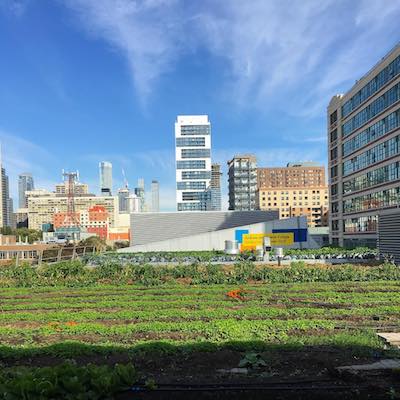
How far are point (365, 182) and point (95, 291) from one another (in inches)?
1928

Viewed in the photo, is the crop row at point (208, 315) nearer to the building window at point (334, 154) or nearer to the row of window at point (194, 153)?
the building window at point (334, 154)

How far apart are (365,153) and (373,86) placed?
31.7 ft

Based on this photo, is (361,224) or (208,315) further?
(361,224)

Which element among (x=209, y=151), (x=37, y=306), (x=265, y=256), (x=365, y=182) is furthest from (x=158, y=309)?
(x=209, y=151)

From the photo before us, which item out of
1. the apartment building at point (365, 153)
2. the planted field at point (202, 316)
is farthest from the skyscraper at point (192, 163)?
the planted field at point (202, 316)

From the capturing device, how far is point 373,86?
53.9m

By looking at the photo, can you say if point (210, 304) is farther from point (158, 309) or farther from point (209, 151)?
point (209, 151)

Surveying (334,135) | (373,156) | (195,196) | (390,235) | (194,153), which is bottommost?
(390,235)

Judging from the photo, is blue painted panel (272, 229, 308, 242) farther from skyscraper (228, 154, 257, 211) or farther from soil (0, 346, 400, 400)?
skyscraper (228, 154, 257, 211)

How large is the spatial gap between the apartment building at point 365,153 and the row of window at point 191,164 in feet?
181

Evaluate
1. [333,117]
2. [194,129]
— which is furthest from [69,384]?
[194,129]

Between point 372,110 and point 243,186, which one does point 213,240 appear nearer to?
point 372,110

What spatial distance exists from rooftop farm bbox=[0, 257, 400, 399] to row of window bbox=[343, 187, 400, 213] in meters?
29.4

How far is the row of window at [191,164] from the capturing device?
12175 centimetres
